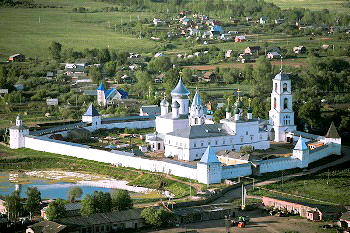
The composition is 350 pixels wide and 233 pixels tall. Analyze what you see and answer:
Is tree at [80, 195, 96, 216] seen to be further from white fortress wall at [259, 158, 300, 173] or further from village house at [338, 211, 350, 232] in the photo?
white fortress wall at [259, 158, 300, 173]

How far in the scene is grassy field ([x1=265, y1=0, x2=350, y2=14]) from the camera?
110m

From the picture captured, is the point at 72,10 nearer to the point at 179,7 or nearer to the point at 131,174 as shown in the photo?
the point at 179,7

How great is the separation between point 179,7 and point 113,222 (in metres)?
82.4

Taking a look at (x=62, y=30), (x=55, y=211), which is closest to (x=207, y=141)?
(x=55, y=211)

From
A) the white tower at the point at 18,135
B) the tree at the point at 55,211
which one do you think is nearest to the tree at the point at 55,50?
the white tower at the point at 18,135

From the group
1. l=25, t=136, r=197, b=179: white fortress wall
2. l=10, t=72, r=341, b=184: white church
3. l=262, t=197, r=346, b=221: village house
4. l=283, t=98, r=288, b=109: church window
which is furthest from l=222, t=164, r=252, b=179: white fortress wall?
l=283, t=98, r=288, b=109: church window

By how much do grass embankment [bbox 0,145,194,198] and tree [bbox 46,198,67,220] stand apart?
693 centimetres

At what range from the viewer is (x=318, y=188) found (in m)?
40.8

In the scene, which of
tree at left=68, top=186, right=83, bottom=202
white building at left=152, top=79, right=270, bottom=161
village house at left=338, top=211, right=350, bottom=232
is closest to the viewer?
village house at left=338, top=211, right=350, bottom=232

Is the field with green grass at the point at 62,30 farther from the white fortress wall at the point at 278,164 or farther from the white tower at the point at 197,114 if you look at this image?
the white fortress wall at the point at 278,164

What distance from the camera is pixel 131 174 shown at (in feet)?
144

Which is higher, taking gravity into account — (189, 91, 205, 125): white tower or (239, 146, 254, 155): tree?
(189, 91, 205, 125): white tower

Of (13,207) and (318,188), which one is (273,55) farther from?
(13,207)

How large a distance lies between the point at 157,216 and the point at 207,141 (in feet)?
37.1
